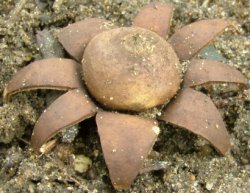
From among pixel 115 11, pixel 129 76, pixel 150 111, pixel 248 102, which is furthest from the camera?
pixel 115 11

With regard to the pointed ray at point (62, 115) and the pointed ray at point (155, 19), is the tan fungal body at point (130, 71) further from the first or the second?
the pointed ray at point (155, 19)

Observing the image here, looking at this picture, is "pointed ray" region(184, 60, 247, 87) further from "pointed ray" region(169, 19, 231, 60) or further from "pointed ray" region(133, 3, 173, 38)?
"pointed ray" region(133, 3, 173, 38)

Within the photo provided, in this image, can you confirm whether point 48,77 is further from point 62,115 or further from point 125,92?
point 125,92

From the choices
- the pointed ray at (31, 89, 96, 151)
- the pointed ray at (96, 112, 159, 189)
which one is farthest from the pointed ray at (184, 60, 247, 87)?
the pointed ray at (31, 89, 96, 151)

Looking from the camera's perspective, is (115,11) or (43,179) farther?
(115,11)

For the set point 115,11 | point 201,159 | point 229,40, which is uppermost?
point 115,11

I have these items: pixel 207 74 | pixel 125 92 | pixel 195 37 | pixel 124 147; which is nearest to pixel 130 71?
pixel 125 92

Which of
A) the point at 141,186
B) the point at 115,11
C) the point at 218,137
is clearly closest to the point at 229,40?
the point at 115,11

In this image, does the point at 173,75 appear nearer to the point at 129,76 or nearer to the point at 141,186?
the point at 129,76

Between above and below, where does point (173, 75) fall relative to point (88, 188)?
above
